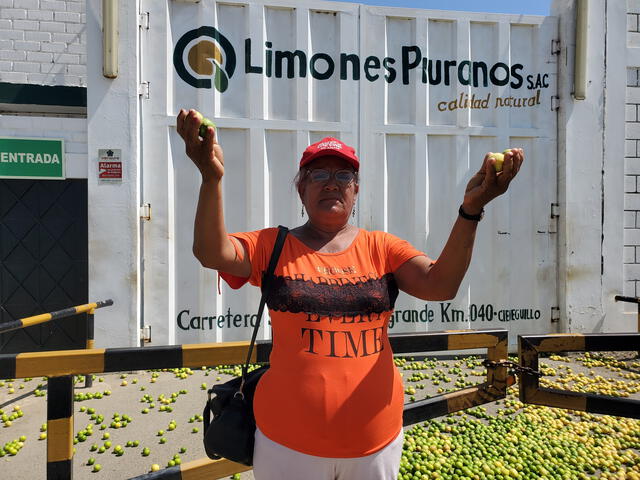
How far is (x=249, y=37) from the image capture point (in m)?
4.53

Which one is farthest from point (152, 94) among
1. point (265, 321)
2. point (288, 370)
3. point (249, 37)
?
point (288, 370)

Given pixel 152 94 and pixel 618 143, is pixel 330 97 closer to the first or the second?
pixel 152 94

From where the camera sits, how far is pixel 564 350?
2.08m

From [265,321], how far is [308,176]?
332 cm

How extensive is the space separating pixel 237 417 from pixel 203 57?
4187mm

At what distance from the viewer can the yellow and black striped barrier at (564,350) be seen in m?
2.07

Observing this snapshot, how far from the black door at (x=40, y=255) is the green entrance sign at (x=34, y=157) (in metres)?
0.23

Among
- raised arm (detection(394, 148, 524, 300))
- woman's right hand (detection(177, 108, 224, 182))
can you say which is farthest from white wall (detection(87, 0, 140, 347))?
raised arm (detection(394, 148, 524, 300))

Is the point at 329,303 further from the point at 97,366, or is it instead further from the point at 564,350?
the point at 564,350

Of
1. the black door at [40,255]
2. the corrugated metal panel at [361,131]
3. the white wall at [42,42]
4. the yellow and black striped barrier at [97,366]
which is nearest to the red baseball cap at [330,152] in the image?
the yellow and black striped barrier at [97,366]

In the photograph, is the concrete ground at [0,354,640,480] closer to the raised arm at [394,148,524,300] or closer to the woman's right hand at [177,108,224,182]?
the raised arm at [394,148,524,300]

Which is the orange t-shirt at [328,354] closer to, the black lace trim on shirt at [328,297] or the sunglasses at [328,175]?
the black lace trim on shirt at [328,297]

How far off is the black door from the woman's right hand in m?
4.51

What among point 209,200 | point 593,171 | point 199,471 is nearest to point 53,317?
point 199,471
